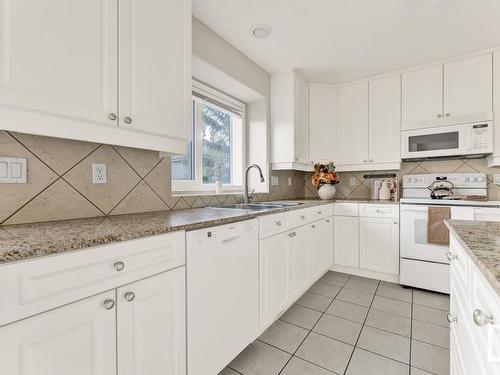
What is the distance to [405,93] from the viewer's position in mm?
2830

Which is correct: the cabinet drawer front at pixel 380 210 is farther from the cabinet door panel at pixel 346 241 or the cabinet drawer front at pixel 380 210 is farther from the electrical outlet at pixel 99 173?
the electrical outlet at pixel 99 173

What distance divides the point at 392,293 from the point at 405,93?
218 cm

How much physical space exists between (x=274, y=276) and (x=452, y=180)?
236cm

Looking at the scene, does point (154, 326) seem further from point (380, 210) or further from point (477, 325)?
point (380, 210)

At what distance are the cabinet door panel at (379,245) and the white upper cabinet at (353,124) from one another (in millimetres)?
824

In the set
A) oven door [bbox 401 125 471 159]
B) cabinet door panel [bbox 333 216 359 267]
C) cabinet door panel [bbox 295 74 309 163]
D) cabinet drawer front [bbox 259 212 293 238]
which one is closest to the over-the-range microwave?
oven door [bbox 401 125 471 159]

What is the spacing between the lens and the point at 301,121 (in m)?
3.00

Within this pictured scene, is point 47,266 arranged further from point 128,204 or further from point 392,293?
point 392,293

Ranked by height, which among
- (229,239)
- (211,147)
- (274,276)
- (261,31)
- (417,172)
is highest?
(261,31)

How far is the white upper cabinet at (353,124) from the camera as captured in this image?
3091mm

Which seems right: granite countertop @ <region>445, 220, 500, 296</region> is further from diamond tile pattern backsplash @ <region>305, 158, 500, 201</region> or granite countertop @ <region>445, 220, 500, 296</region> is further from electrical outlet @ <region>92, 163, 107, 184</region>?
diamond tile pattern backsplash @ <region>305, 158, 500, 201</region>

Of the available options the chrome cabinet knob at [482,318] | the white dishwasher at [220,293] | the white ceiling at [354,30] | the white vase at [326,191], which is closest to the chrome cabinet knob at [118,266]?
the white dishwasher at [220,293]

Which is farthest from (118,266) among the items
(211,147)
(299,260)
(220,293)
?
(211,147)

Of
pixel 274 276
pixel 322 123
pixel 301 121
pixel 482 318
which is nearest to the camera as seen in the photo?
pixel 482 318
